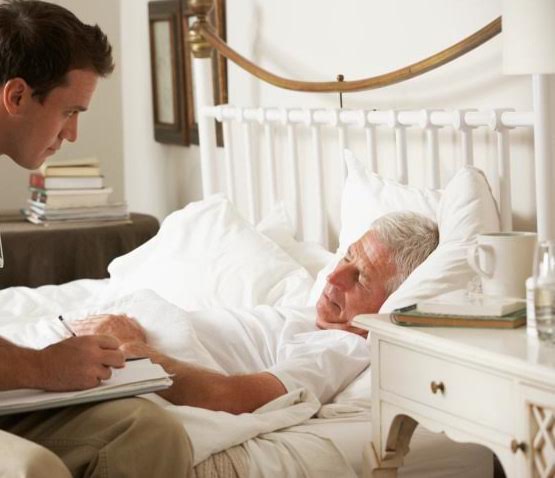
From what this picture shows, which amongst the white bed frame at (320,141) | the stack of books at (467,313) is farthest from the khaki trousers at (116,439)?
the white bed frame at (320,141)

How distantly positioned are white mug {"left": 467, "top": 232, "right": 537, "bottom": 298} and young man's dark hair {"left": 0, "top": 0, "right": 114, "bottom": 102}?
75 centimetres

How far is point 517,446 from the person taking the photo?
63.7 inches

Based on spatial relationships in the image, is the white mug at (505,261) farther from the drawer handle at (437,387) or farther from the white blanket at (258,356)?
the white blanket at (258,356)

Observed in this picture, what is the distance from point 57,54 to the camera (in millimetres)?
2018

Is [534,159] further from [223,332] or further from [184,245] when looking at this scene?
[184,245]

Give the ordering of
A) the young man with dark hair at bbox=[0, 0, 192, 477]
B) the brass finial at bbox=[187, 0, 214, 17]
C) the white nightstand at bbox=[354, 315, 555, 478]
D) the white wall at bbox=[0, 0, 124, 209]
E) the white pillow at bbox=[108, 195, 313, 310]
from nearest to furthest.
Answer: the white nightstand at bbox=[354, 315, 555, 478]
the young man with dark hair at bbox=[0, 0, 192, 477]
the white pillow at bbox=[108, 195, 313, 310]
the brass finial at bbox=[187, 0, 214, 17]
the white wall at bbox=[0, 0, 124, 209]

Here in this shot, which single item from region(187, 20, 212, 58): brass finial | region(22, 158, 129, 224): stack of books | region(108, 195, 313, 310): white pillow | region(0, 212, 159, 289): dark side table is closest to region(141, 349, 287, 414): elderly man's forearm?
region(108, 195, 313, 310): white pillow


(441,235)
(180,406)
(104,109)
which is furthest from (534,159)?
(104,109)

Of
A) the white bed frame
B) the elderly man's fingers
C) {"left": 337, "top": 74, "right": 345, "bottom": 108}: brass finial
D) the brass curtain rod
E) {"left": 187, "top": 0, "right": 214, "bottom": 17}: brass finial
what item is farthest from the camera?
{"left": 187, "top": 0, "right": 214, "bottom": 17}: brass finial

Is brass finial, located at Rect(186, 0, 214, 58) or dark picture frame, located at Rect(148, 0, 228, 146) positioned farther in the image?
dark picture frame, located at Rect(148, 0, 228, 146)

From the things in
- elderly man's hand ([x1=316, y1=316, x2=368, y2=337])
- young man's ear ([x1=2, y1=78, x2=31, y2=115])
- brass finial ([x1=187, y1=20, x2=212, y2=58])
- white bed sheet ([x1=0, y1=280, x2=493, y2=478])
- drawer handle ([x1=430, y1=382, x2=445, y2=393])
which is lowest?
white bed sheet ([x1=0, y1=280, x2=493, y2=478])

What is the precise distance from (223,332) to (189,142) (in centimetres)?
180

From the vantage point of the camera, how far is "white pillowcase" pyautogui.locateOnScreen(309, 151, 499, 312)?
219cm

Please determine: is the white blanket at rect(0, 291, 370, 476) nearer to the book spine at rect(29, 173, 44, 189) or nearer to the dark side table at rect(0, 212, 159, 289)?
the dark side table at rect(0, 212, 159, 289)
